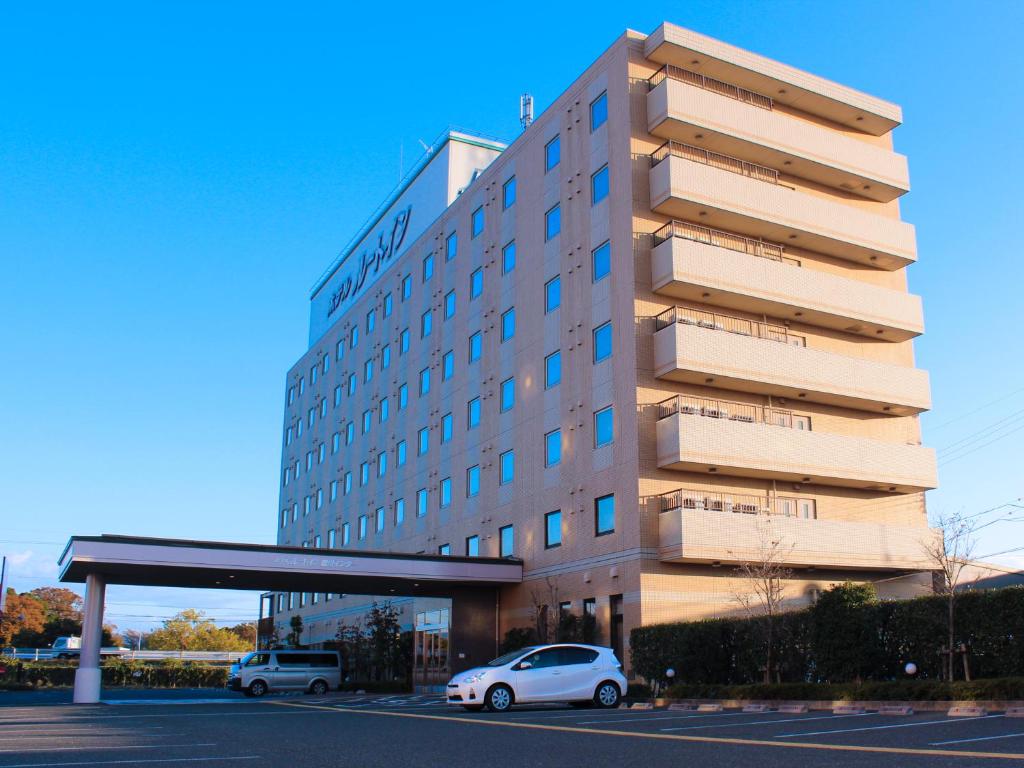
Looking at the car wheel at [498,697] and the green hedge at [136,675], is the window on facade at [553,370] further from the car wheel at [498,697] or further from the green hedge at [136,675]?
the green hedge at [136,675]

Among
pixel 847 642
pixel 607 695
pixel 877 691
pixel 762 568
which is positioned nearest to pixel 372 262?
pixel 762 568

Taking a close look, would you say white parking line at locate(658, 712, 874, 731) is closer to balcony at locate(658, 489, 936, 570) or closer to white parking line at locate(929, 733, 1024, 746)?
white parking line at locate(929, 733, 1024, 746)

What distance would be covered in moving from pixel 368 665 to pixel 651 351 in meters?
25.2

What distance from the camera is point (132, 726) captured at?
1922 cm

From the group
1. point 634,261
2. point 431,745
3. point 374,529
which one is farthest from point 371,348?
point 431,745

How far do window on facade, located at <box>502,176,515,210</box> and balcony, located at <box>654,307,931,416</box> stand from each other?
1196 cm

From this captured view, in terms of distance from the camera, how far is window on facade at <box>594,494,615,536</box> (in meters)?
34.4

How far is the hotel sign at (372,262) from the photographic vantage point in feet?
191

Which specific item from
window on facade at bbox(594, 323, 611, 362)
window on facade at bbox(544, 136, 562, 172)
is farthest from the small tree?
window on facade at bbox(544, 136, 562, 172)

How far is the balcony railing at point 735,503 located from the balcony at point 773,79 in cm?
1548

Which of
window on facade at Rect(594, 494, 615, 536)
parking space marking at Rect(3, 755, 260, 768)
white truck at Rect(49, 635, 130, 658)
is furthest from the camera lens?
white truck at Rect(49, 635, 130, 658)

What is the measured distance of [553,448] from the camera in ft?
127

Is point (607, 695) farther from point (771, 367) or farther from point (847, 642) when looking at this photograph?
point (771, 367)

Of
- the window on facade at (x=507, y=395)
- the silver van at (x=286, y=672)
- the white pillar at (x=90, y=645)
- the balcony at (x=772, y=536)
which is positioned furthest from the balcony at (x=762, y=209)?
the silver van at (x=286, y=672)
